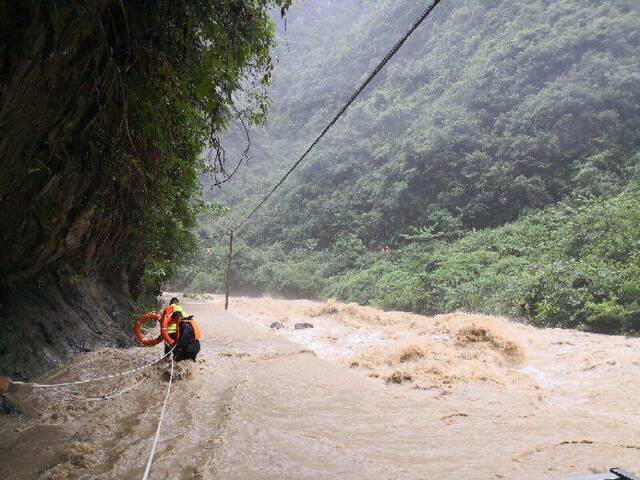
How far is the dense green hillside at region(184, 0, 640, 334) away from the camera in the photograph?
2742 centimetres

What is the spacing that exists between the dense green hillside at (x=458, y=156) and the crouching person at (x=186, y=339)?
26.9 ft

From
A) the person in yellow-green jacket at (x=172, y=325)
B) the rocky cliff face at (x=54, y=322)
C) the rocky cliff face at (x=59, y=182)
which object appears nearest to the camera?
the rocky cliff face at (x=59, y=182)

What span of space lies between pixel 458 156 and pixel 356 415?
1250 inches

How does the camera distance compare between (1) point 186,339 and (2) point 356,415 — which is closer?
(2) point 356,415

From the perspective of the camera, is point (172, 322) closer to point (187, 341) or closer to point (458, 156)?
point (187, 341)

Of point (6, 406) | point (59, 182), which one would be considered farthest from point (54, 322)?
point (59, 182)

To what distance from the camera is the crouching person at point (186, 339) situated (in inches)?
350

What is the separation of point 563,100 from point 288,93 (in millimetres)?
62643

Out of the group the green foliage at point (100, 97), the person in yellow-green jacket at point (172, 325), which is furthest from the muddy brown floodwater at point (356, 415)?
the green foliage at point (100, 97)

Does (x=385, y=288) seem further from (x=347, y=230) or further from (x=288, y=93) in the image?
(x=288, y=93)

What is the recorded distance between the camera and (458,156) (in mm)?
35594

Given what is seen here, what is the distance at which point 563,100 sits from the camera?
3133 cm

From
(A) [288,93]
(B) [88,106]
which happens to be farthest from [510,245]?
(A) [288,93]

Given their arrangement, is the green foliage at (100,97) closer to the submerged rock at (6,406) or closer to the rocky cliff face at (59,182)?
the rocky cliff face at (59,182)
